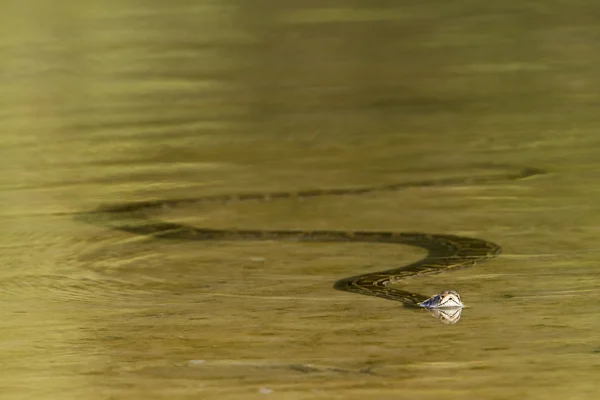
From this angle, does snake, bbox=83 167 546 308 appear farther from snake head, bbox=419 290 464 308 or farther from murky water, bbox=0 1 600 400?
murky water, bbox=0 1 600 400

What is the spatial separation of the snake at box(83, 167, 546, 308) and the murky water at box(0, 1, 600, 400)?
0.11 metres

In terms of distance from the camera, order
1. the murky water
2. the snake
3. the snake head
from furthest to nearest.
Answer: the snake → the snake head → the murky water

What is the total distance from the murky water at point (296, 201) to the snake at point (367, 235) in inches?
4.5

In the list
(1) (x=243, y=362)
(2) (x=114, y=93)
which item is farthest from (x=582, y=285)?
(2) (x=114, y=93)

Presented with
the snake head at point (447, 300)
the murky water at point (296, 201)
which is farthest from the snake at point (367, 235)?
the murky water at point (296, 201)

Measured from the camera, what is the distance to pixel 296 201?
9.04 meters

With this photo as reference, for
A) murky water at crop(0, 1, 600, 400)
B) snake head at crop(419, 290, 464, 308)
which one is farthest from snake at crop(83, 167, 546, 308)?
murky water at crop(0, 1, 600, 400)

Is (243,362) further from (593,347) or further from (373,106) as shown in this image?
(373,106)

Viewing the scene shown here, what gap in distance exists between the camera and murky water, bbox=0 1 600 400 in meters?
5.82

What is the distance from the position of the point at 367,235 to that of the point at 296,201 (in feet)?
3.85

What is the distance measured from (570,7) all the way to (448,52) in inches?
139

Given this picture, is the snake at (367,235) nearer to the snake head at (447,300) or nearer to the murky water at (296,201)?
the snake head at (447,300)

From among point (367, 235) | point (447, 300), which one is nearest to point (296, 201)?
point (367, 235)

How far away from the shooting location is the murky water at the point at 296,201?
229 inches
